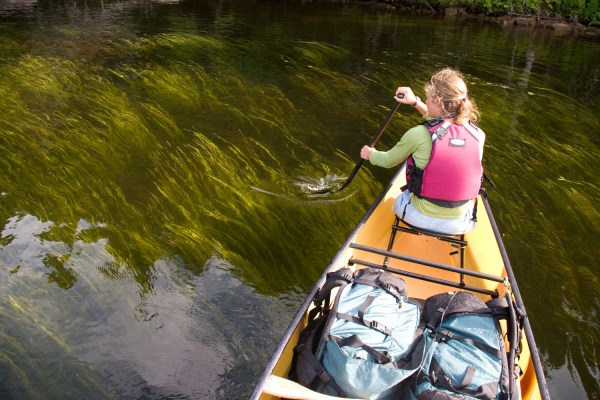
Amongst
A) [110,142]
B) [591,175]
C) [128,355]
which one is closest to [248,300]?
[128,355]

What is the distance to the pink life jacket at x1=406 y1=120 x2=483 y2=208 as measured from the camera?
4.25 metres

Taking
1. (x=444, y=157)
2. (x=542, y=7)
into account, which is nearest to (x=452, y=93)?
(x=444, y=157)

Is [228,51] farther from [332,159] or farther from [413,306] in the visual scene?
[413,306]

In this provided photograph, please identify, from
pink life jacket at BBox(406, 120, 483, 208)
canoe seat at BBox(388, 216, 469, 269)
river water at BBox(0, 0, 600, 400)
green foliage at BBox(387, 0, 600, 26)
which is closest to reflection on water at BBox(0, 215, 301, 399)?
river water at BBox(0, 0, 600, 400)

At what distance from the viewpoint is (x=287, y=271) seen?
5.55 metres

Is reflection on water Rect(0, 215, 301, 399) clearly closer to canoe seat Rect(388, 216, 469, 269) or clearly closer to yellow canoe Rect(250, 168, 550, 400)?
yellow canoe Rect(250, 168, 550, 400)

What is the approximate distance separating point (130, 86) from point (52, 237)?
17.2 feet

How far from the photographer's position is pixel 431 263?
4.21 meters

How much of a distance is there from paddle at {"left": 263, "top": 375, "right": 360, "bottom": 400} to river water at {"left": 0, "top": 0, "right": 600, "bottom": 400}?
138cm

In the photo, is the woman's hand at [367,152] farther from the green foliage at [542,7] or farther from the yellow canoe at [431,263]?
the green foliage at [542,7]

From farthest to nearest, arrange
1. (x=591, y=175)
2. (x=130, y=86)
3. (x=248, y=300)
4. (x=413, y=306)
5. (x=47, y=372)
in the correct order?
(x=130, y=86) → (x=591, y=175) → (x=248, y=300) → (x=47, y=372) → (x=413, y=306)

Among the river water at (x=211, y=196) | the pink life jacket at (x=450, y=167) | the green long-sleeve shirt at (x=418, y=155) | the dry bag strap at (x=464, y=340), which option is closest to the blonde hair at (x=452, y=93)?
the pink life jacket at (x=450, y=167)

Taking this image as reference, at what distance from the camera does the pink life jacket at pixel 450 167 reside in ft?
14.0

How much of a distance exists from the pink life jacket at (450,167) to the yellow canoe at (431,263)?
1.60 ft
